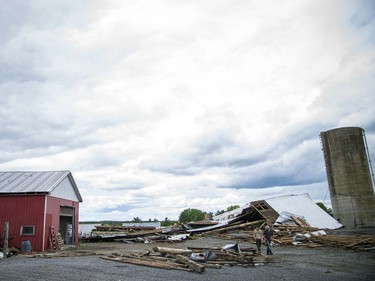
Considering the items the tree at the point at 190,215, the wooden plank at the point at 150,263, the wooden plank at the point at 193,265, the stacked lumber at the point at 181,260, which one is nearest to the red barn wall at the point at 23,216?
the stacked lumber at the point at 181,260

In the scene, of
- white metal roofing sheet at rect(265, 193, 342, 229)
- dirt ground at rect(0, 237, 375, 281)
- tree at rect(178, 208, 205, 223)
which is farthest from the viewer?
tree at rect(178, 208, 205, 223)

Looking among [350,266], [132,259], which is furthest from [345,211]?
[132,259]

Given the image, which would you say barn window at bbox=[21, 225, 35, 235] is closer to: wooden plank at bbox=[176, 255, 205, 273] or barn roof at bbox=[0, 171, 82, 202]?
barn roof at bbox=[0, 171, 82, 202]

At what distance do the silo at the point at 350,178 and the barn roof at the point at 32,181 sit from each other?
26188 mm

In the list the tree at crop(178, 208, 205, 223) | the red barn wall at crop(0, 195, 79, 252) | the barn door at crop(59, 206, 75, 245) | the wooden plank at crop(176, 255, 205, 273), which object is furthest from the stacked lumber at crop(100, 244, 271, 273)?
the tree at crop(178, 208, 205, 223)

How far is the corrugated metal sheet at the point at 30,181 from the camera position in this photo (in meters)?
26.3

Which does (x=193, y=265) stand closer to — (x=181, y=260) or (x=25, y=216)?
(x=181, y=260)

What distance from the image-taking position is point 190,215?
75.1 meters

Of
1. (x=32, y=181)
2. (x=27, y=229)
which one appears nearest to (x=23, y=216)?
(x=27, y=229)

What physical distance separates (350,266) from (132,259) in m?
10.0

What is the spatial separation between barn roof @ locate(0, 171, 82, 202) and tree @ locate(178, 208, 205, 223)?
4424 cm

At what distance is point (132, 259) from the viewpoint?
1705 centimetres

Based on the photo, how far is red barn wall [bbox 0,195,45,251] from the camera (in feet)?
82.7

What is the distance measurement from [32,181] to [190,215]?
50220 millimetres
